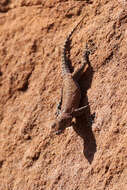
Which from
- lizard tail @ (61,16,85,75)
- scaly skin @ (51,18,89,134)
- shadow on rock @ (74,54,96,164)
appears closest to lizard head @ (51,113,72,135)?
scaly skin @ (51,18,89,134)

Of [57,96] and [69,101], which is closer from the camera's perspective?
[69,101]

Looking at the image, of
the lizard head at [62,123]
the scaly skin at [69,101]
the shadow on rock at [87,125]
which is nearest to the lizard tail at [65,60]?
the scaly skin at [69,101]

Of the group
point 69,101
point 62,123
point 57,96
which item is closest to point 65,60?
point 57,96

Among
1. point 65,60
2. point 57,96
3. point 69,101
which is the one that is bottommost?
point 57,96

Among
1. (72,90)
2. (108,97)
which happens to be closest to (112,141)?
(108,97)

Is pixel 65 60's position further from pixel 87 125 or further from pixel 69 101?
pixel 87 125

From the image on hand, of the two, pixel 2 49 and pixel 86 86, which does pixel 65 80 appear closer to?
pixel 86 86

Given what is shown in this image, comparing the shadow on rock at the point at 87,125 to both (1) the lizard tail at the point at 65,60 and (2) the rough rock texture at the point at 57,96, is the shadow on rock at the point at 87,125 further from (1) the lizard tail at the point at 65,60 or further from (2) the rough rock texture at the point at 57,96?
(1) the lizard tail at the point at 65,60

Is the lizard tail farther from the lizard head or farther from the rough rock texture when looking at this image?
the lizard head

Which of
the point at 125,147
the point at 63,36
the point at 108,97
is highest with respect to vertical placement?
the point at 63,36
